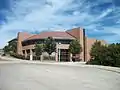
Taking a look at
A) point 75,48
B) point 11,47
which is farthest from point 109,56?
point 11,47

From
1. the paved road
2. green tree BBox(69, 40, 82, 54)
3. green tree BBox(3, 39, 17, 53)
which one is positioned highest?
green tree BBox(3, 39, 17, 53)

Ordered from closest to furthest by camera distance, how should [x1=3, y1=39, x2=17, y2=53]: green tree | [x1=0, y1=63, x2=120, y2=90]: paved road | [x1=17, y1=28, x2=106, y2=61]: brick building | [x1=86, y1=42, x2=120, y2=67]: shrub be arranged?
1. [x1=0, y1=63, x2=120, y2=90]: paved road
2. [x1=86, y1=42, x2=120, y2=67]: shrub
3. [x1=17, y1=28, x2=106, y2=61]: brick building
4. [x1=3, y1=39, x2=17, y2=53]: green tree

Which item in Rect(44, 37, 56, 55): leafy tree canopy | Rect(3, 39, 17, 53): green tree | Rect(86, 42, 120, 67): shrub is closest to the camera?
Rect(86, 42, 120, 67): shrub

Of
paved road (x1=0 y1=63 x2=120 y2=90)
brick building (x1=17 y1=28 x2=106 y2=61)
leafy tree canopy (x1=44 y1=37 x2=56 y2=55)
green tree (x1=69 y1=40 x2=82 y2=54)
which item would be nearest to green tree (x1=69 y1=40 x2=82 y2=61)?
green tree (x1=69 y1=40 x2=82 y2=54)

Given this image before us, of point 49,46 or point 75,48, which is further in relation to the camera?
point 75,48

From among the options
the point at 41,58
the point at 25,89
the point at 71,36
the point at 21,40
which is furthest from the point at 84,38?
the point at 25,89

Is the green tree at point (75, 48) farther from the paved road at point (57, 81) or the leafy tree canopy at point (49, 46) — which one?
the paved road at point (57, 81)

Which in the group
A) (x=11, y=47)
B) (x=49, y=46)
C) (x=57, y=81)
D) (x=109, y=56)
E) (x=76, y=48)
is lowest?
(x=57, y=81)

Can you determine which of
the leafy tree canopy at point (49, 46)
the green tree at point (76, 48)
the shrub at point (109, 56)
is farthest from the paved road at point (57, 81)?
the green tree at point (76, 48)

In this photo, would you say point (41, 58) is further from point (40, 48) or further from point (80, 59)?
point (80, 59)

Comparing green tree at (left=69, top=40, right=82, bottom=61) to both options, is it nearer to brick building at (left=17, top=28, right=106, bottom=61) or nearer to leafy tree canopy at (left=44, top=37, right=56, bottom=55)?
leafy tree canopy at (left=44, top=37, right=56, bottom=55)

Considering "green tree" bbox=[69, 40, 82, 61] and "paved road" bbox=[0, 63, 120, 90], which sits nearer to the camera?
"paved road" bbox=[0, 63, 120, 90]

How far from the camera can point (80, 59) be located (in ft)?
250

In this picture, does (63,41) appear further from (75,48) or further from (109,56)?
(109,56)
